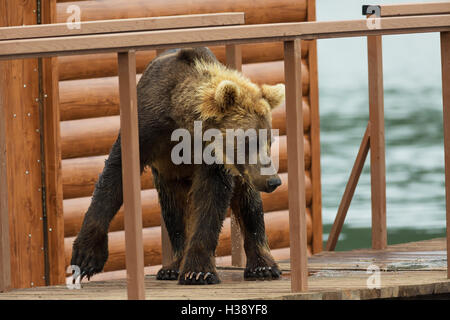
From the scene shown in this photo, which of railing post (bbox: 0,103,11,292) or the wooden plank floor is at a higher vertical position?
railing post (bbox: 0,103,11,292)

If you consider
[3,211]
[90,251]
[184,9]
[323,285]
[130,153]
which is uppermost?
[184,9]

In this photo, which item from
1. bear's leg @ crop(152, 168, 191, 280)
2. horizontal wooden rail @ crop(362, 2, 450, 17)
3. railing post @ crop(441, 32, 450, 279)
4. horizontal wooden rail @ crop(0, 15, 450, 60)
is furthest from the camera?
bear's leg @ crop(152, 168, 191, 280)

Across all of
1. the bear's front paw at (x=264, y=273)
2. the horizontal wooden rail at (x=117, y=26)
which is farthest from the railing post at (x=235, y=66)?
the horizontal wooden rail at (x=117, y=26)

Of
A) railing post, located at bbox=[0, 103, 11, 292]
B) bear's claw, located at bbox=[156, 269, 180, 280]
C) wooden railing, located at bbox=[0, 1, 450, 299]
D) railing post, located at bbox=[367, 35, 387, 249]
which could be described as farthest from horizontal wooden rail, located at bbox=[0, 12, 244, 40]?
railing post, located at bbox=[367, 35, 387, 249]

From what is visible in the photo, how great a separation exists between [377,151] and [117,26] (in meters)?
2.95

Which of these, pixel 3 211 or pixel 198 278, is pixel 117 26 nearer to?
pixel 3 211

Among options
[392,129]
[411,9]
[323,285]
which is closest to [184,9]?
[411,9]

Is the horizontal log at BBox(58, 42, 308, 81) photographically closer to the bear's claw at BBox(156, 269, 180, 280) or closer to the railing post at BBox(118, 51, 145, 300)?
the bear's claw at BBox(156, 269, 180, 280)

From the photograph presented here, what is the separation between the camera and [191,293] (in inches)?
200

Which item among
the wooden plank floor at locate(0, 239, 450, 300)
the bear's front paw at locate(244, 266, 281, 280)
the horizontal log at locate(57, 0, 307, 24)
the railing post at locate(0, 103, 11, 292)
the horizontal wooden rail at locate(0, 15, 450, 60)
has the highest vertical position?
the horizontal log at locate(57, 0, 307, 24)

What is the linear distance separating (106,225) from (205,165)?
0.59 meters

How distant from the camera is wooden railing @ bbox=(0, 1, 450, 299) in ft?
15.0

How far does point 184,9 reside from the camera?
732 cm
